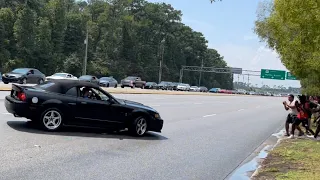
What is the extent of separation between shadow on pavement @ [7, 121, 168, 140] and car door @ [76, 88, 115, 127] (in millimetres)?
351

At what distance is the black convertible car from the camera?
11719mm

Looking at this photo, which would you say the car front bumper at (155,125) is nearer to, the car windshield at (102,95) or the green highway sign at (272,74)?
the car windshield at (102,95)

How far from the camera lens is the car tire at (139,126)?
13.0 meters

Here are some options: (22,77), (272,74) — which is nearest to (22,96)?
(22,77)

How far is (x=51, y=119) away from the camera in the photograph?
12008 mm

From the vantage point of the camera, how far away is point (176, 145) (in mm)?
12469

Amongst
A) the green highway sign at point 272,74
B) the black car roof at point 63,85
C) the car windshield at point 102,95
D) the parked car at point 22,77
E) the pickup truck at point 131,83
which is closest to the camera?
the black car roof at point 63,85

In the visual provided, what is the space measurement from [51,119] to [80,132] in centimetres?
108

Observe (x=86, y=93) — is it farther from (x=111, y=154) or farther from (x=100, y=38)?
(x=100, y=38)

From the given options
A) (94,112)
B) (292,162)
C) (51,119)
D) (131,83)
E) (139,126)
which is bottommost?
(292,162)

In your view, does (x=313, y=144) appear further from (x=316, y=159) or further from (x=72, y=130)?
(x=72, y=130)

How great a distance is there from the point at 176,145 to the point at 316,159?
3.66 metres

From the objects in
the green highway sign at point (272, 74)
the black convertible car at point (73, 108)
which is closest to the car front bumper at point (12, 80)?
the black convertible car at point (73, 108)

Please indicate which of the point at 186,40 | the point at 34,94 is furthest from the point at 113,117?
the point at 186,40
